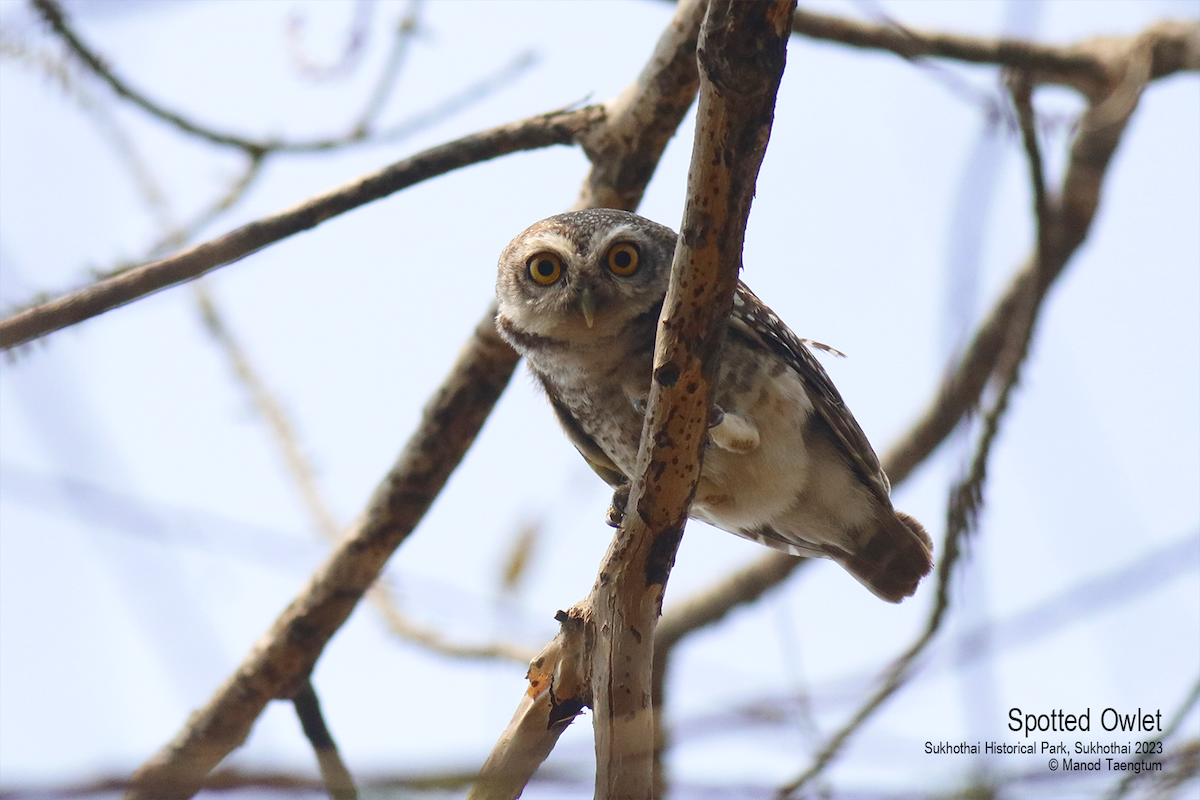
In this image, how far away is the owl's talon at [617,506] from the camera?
3609 millimetres

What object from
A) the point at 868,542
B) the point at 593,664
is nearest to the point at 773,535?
the point at 868,542

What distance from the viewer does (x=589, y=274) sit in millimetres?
4230

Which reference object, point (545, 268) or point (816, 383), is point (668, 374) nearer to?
point (816, 383)

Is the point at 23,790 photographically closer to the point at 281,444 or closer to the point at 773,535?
the point at 773,535

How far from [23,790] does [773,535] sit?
416 centimetres

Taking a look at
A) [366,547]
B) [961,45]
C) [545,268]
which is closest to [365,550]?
[366,547]

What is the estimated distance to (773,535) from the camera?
473cm

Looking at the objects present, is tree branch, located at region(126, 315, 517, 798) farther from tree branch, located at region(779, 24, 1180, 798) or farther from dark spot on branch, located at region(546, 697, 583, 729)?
tree branch, located at region(779, 24, 1180, 798)

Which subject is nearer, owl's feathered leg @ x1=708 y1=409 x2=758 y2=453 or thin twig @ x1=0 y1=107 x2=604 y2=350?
thin twig @ x1=0 y1=107 x2=604 y2=350

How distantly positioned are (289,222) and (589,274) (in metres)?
1.19

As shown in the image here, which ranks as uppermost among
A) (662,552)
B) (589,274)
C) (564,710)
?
(589,274)

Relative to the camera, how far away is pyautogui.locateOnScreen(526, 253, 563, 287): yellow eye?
4387mm

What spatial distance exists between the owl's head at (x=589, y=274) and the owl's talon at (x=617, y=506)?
31.1 inches

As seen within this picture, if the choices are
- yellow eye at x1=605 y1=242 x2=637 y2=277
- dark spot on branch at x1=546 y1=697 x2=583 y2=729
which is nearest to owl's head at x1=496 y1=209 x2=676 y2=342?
yellow eye at x1=605 y1=242 x2=637 y2=277
